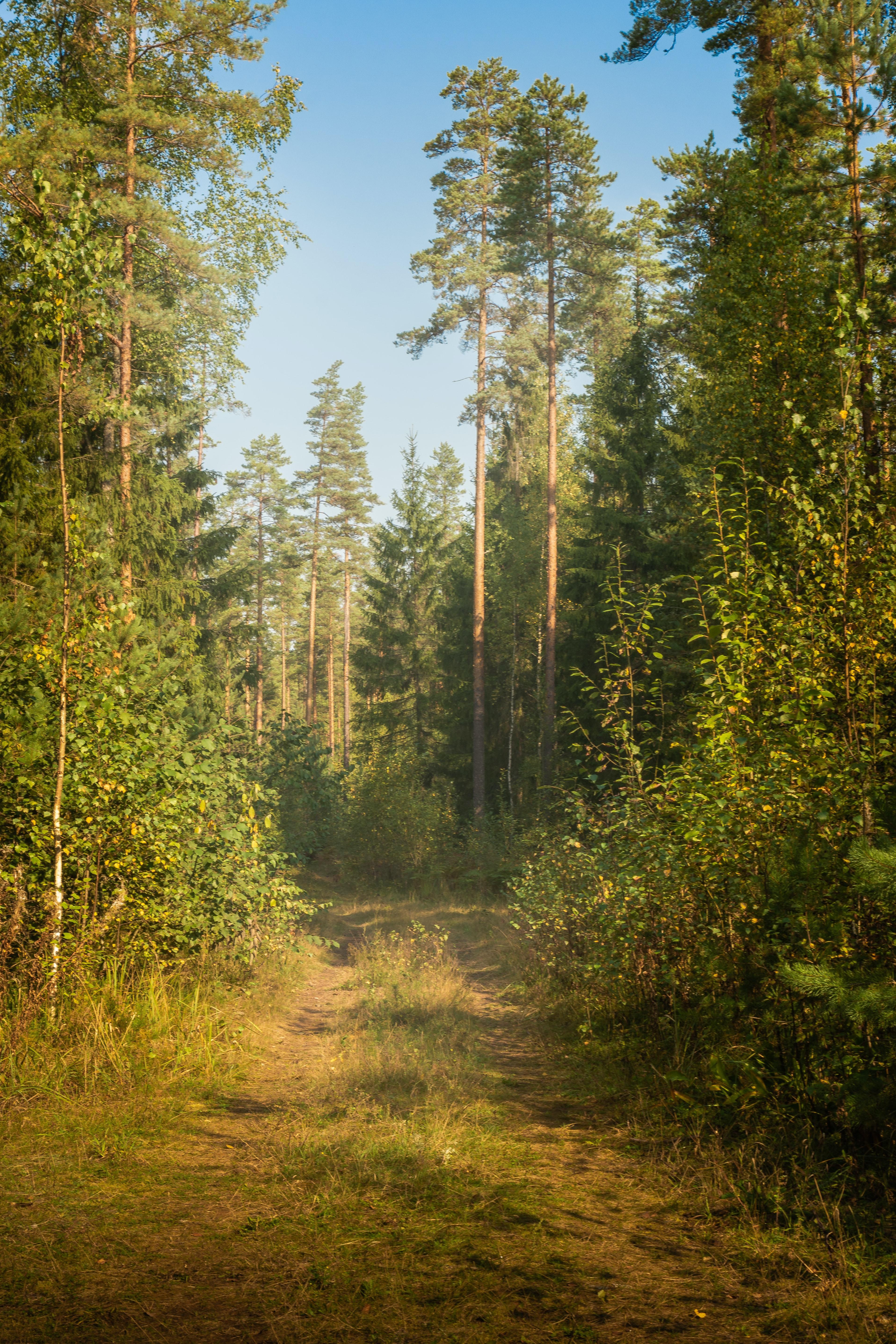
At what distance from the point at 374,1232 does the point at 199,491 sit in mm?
23070

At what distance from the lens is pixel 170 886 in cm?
707

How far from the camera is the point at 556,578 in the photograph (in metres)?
22.6

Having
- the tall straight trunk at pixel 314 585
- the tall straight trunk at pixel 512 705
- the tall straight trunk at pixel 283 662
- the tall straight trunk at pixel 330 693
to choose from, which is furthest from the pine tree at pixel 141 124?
the tall straight trunk at pixel 283 662

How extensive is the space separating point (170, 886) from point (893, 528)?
19.7 ft

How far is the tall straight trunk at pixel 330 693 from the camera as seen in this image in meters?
48.6

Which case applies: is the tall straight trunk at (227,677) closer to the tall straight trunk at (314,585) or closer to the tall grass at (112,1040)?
the tall grass at (112,1040)

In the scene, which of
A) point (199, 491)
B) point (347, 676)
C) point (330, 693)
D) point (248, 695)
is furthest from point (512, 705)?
point (248, 695)

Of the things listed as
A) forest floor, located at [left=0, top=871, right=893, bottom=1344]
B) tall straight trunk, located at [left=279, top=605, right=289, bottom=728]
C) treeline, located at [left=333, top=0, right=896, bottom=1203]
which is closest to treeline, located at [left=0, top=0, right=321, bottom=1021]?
forest floor, located at [left=0, top=871, right=893, bottom=1344]

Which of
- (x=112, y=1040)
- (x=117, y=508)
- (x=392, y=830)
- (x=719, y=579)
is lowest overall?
(x=392, y=830)

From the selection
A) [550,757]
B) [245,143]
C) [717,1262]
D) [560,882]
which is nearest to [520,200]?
[245,143]

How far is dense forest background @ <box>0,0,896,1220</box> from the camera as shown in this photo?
4.84 metres

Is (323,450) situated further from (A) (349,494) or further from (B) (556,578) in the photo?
(B) (556,578)

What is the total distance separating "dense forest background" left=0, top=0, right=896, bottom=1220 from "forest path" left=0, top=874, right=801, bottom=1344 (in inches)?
41.8

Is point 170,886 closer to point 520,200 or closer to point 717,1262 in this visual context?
point 717,1262
